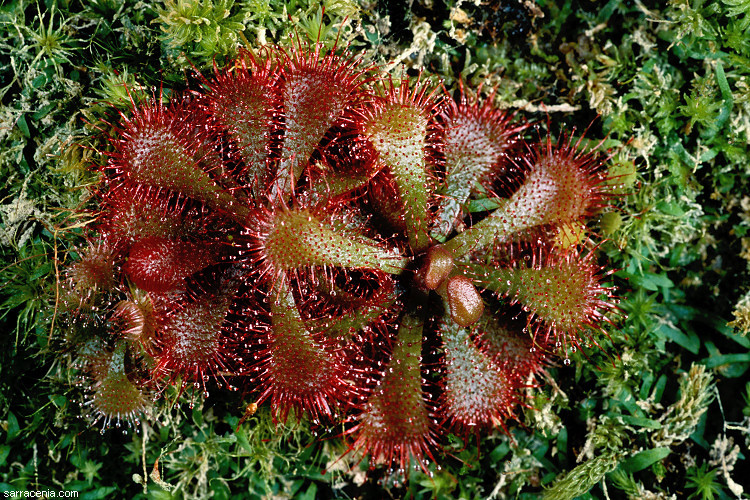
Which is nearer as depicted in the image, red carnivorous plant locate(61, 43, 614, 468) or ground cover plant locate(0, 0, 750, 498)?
red carnivorous plant locate(61, 43, 614, 468)

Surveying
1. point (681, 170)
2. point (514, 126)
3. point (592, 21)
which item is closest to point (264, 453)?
point (514, 126)

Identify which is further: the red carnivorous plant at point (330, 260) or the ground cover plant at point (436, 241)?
the ground cover plant at point (436, 241)

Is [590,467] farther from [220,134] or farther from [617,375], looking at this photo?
[220,134]

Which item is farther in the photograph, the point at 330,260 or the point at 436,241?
the point at 436,241
